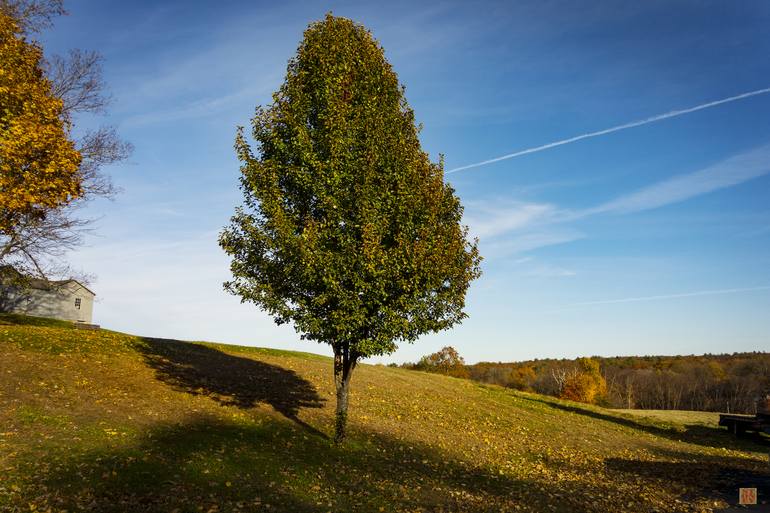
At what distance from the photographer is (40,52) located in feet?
82.9

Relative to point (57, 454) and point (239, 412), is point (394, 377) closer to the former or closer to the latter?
point (239, 412)

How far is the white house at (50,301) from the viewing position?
62.0m

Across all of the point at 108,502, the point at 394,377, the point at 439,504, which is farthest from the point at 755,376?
the point at 108,502

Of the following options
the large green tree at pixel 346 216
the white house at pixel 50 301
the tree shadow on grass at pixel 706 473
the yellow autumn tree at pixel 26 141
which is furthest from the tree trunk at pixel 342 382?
the white house at pixel 50 301

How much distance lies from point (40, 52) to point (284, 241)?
18481 mm

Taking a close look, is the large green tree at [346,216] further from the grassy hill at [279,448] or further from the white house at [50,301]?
the white house at [50,301]

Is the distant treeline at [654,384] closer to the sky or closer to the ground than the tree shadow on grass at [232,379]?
closer to the ground

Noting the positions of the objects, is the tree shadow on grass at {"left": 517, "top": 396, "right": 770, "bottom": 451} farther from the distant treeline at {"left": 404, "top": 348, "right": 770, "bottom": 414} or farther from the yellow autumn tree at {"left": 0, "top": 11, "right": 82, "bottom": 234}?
the distant treeline at {"left": 404, "top": 348, "right": 770, "bottom": 414}

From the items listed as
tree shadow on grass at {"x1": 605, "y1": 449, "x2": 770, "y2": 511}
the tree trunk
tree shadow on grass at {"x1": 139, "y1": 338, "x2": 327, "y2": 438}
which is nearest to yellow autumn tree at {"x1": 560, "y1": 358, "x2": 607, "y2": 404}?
tree shadow on grass at {"x1": 605, "y1": 449, "x2": 770, "y2": 511}

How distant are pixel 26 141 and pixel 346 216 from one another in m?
13.0

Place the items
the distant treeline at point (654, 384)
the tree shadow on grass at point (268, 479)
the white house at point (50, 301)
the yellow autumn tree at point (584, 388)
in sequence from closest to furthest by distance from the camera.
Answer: the tree shadow on grass at point (268, 479) → the white house at point (50, 301) → the yellow autumn tree at point (584, 388) → the distant treeline at point (654, 384)

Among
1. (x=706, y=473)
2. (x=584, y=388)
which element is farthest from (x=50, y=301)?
(x=584, y=388)

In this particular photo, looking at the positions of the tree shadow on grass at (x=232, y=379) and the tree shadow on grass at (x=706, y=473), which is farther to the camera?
the tree shadow on grass at (x=232, y=379)

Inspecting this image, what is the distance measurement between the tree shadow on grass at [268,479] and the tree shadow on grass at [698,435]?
21390mm
